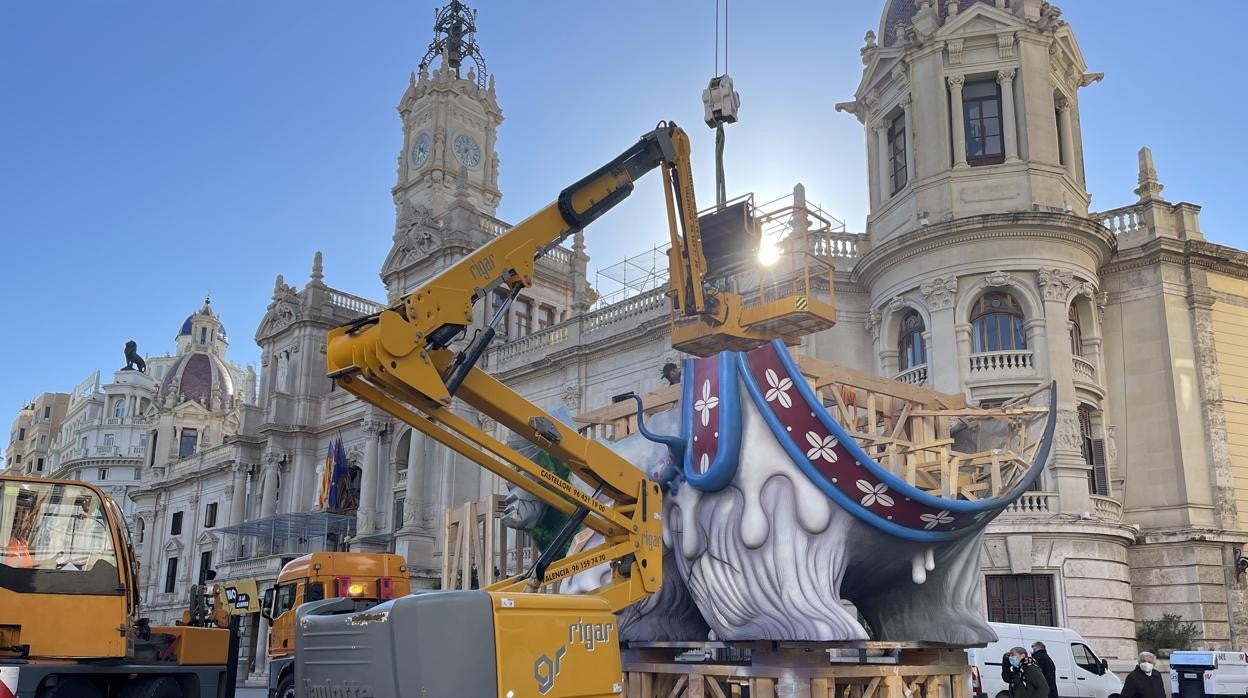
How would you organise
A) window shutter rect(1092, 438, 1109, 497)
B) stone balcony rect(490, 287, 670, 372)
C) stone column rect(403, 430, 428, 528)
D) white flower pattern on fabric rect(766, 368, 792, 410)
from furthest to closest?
stone column rect(403, 430, 428, 528) → stone balcony rect(490, 287, 670, 372) → window shutter rect(1092, 438, 1109, 497) → white flower pattern on fabric rect(766, 368, 792, 410)

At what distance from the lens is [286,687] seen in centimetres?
1852

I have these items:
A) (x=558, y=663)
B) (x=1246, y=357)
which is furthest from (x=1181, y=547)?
(x=558, y=663)

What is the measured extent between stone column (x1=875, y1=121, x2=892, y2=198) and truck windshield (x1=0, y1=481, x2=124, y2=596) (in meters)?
24.5

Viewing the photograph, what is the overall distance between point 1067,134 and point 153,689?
2709 centimetres

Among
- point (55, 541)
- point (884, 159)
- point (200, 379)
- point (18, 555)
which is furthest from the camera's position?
point (200, 379)

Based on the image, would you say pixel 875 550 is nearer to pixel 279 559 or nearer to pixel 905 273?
pixel 905 273

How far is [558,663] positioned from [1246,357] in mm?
26708

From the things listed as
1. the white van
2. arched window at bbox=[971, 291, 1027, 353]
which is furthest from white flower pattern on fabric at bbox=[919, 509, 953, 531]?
arched window at bbox=[971, 291, 1027, 353]

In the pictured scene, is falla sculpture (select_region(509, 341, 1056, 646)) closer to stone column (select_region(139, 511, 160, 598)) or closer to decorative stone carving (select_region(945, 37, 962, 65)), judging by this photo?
decorative stone carving (select_region(945, 37, 962, 65))

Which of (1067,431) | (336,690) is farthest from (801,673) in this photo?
(1067,431)

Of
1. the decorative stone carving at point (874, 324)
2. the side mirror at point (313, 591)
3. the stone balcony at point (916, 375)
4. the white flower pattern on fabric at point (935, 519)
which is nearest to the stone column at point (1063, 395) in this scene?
the stone balcony at point (916, 375)

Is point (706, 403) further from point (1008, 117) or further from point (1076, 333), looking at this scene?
point (1008, 117)

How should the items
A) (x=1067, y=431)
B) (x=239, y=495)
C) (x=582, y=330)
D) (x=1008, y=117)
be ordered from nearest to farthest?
1. (x=1067, y=431)
2. (x=1008, y=117)
3. (x=582, y=330)
4. (x=239, y=495)

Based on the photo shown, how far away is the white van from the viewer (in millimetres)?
21641
